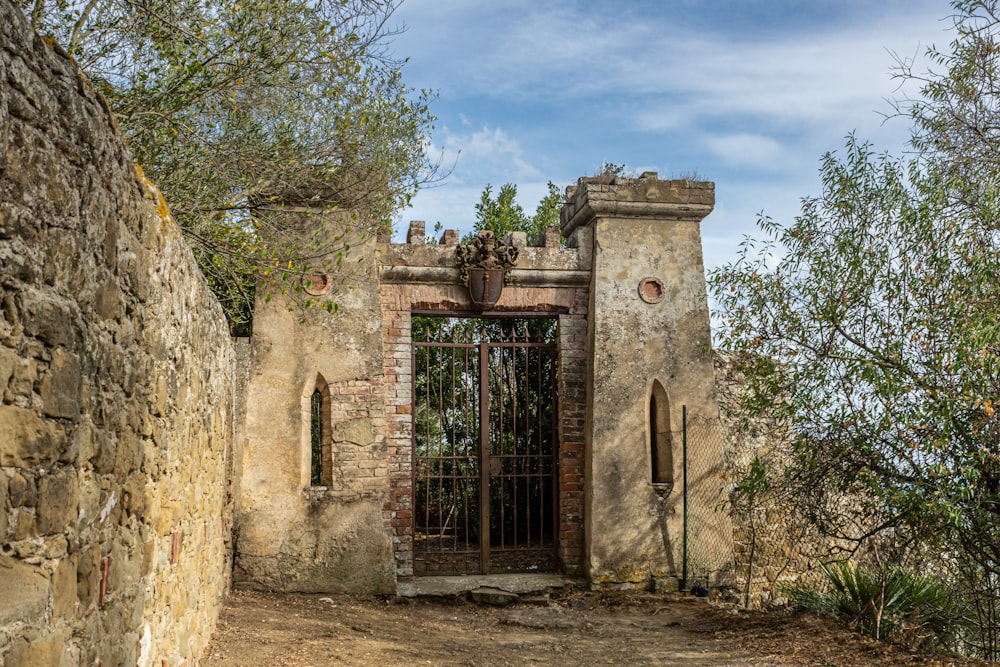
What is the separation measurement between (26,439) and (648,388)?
8.02m

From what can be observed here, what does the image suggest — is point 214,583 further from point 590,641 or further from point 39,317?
point 39,317

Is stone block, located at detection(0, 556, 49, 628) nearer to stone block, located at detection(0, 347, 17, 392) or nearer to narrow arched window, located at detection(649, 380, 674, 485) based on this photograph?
stone block, located at detection(0, 347, 17, 392)

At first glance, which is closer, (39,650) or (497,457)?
(39,650)

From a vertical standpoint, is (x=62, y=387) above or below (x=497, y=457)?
above

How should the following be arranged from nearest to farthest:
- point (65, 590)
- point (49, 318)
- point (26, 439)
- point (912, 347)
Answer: point (26, 439)
point (49, 318)
point (65, 590)
point (912, 347)

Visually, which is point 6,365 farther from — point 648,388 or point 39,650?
point 648,388

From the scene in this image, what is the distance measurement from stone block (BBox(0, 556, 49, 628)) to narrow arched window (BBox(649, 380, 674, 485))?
26.0ft

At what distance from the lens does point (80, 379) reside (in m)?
2.84

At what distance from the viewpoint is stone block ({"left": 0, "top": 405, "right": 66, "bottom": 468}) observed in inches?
94.6

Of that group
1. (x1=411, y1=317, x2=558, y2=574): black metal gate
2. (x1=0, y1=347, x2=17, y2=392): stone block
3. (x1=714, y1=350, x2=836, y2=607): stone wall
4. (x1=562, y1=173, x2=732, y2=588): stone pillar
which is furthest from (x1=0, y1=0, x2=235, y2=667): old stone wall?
(x1=714, y1=350, x2=836, y2=607): stone wall

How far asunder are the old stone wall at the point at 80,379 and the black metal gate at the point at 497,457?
5.29 m

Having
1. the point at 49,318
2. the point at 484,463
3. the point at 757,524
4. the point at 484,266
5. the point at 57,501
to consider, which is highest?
the point at 484,266

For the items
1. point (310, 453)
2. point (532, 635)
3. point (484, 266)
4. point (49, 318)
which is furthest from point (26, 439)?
point (484, 266)

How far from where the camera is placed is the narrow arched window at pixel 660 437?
1001 centimetres
